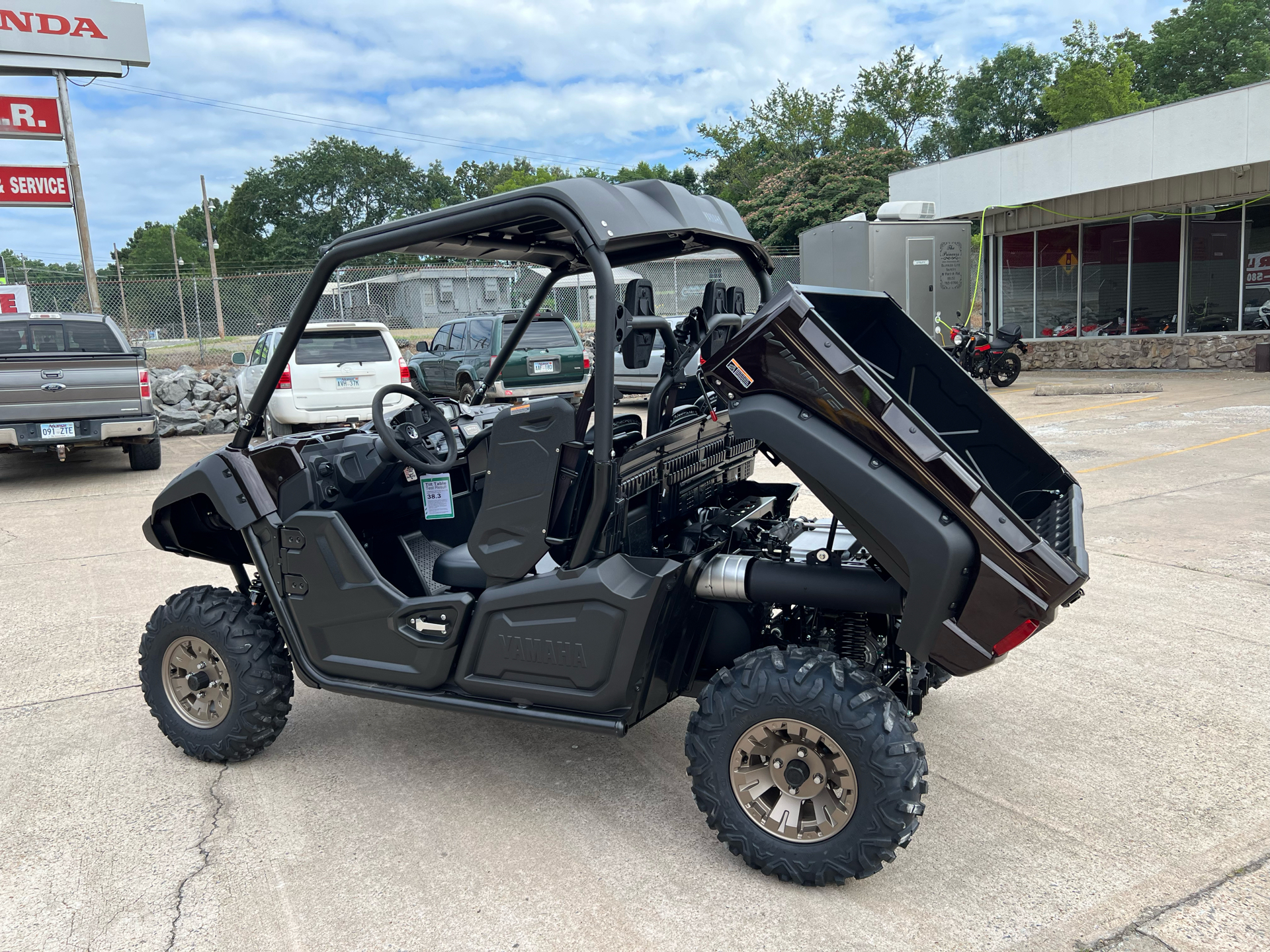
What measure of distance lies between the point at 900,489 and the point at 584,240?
3.80 ft

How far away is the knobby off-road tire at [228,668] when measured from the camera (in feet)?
11.3

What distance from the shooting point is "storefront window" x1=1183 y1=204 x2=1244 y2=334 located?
637 inches

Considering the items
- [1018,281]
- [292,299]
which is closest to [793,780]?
[1018,281]

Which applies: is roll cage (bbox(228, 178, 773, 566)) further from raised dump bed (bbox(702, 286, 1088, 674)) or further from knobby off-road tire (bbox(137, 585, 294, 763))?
knobby off-road tire (bbox(137, 585, 294, 763))

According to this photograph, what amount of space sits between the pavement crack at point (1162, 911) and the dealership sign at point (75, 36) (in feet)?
62.1

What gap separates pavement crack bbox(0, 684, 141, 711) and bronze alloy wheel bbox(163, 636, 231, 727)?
90cm

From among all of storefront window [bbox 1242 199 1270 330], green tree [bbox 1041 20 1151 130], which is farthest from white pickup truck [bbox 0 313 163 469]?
green tree [bbox 1041 20 1151 130]

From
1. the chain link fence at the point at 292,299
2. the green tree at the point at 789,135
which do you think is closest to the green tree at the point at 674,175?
the green tree at the point at 789,135

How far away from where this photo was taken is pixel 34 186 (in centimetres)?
1548

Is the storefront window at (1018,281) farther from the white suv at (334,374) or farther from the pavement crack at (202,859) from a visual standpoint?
the pavement crack at (202,859)

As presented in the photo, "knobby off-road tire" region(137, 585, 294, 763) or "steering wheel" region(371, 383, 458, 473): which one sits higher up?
"steering wheel" region(371, 383, 458, 473)

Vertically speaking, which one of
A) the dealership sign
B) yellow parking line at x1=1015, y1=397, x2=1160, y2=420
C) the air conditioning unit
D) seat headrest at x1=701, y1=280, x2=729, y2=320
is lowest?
yellow parking line at x1=1015, y1=397, x2=1160, y2=420

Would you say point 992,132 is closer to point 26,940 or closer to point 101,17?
point 101,17

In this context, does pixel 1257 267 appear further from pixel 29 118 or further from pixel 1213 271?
pixel 29 118
